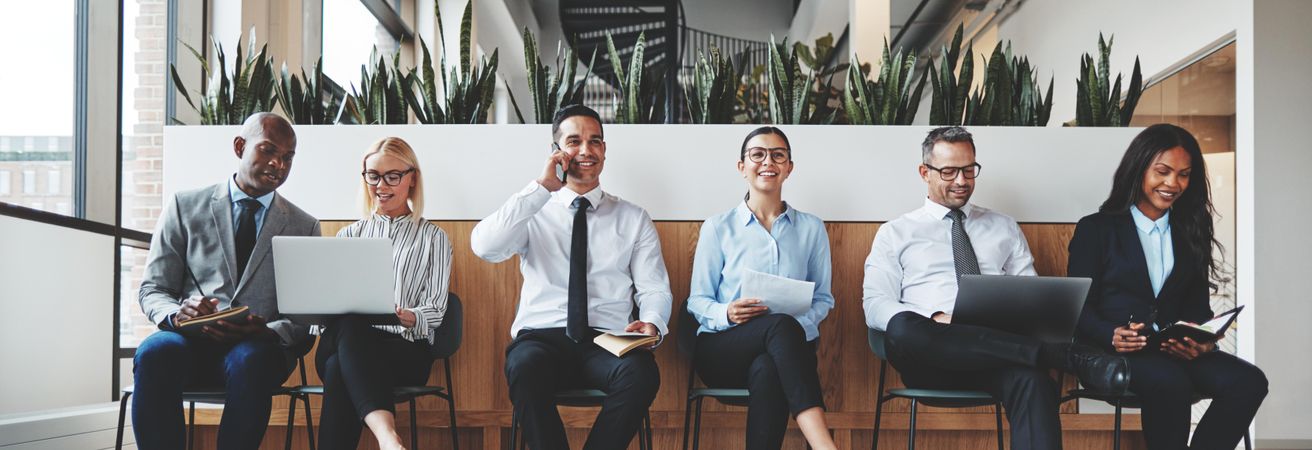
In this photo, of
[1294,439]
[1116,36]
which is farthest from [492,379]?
[1116,36]

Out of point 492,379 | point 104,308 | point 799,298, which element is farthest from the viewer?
point 104,308

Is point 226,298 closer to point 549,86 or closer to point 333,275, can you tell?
point 333,275

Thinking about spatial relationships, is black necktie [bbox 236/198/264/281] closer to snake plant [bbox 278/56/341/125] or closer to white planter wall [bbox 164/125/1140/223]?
white planter wall [bbox 164/125/1140/223]

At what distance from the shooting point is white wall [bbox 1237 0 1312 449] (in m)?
4.25

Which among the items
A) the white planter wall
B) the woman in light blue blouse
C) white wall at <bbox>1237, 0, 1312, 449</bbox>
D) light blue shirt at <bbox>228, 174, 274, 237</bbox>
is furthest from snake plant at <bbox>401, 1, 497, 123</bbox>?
white wall at <bbox>1237, 0, 1312, 449</bbox>

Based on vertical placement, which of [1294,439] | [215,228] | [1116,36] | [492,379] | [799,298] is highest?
[1116,36]

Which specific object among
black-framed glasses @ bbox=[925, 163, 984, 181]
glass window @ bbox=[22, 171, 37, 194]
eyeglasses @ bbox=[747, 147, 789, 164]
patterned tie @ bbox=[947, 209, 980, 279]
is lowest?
patterned tie @ bbox=[947, 209, 980, 279]

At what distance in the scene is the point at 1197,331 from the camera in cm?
236

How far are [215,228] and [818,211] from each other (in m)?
1.92

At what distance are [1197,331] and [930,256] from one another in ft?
2.51

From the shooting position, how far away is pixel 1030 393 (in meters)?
2.22

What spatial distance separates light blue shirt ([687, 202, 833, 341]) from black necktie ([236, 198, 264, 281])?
131cm

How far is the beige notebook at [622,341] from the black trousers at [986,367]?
0.73m

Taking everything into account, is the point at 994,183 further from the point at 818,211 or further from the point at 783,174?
the point at 783,174
